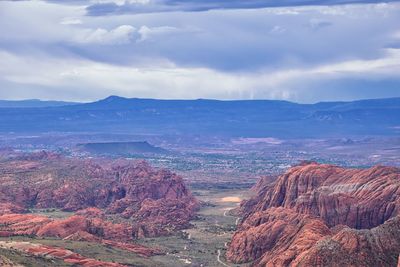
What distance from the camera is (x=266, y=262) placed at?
112 m

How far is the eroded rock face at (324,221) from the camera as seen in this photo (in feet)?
318

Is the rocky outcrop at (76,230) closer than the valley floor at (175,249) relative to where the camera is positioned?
No

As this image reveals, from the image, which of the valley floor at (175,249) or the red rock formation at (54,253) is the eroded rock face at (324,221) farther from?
the red rock formation at (54,253)

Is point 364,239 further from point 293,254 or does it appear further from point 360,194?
point 360,194

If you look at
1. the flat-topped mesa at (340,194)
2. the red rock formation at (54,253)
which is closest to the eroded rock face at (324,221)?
the flat-topped mesa at (340,194)

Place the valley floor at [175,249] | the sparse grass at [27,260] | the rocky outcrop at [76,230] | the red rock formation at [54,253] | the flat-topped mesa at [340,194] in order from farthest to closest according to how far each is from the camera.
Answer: the flat-topped mesa at [340,194] < the rocky outcrop at [76,230] < the valley floor at [175,249] < the red rock formation at [54,253] < the sparse grass at [27,260]

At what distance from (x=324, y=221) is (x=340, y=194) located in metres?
9.42

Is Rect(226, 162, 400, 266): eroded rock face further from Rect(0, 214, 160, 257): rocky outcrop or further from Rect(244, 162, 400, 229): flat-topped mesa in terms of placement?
Rect(0, 214, 160, 257): rocky outcrop

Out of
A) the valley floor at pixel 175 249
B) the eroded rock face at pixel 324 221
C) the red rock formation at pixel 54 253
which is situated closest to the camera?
the eroded rock face at pixel 324 221

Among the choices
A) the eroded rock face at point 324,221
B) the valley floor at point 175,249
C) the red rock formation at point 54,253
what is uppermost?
the eroded rock face at point 324,221

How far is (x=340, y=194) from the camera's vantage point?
477 ft

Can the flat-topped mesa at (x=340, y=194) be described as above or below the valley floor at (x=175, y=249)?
above

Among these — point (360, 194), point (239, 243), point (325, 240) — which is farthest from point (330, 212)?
point (325, 240)

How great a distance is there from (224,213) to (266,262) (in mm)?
81627
